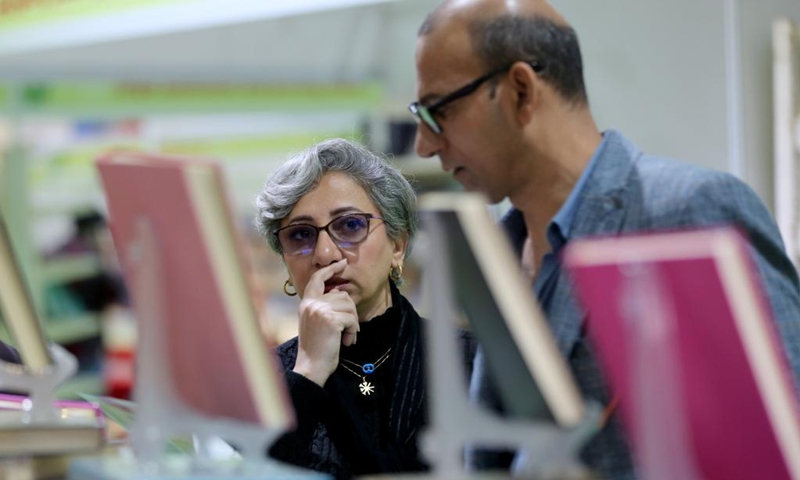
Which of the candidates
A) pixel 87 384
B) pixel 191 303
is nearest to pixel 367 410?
pixel 191 303

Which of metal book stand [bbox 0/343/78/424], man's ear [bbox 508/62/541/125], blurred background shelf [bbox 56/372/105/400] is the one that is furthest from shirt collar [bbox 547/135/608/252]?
blurred background shelf [bbox 56/372/105/400]

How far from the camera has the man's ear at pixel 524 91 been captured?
1.98m

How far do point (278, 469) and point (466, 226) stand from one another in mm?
349

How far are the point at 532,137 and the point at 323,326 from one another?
87 cm

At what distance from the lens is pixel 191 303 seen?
1274mm

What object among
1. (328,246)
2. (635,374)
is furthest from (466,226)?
(328,246)

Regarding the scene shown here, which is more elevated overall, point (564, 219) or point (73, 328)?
point (564, 219)

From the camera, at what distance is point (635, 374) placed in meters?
1.16

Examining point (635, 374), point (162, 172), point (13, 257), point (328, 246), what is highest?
point (162, 172)

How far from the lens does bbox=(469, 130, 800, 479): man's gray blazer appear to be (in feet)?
5.53

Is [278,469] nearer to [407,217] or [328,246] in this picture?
[328,246]

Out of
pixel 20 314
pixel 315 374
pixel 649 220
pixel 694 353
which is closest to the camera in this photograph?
pixel 694 353

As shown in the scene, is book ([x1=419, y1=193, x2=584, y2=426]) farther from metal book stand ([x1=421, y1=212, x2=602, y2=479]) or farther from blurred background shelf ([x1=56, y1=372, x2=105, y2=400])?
blurred background shelf ([x1=56, y1=372, x2=105, y2=400])

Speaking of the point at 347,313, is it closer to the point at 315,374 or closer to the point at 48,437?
the point at 315,374
